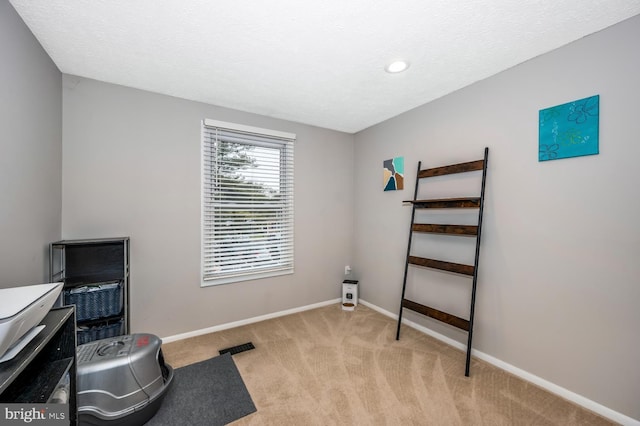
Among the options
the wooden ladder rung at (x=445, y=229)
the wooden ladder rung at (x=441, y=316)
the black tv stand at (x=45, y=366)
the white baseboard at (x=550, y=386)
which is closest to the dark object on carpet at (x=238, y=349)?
the black tv stand at (x=45, y=366)

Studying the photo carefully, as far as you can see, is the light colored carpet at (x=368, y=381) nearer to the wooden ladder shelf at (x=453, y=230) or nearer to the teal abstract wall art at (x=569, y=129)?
the wooden ladder shelf at (x=453, y=230)

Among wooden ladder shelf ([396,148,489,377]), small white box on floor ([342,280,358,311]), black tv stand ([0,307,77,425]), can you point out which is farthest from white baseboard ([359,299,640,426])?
black tv stand ([0,307,77,425])

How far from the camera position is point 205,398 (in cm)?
181

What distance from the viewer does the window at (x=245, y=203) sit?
2771mm

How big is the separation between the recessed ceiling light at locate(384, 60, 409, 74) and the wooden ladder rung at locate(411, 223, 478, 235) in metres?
1.40

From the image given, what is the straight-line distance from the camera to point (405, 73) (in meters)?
2.16

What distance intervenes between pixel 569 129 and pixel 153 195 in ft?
11.1

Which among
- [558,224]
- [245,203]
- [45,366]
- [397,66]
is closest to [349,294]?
[245,203]

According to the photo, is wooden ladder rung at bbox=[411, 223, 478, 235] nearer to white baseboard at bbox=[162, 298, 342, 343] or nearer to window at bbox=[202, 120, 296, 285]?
window at bbox=[202, 120, 296, 285]

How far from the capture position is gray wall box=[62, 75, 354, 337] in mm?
2223

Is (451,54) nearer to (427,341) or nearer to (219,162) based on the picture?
(219,162)

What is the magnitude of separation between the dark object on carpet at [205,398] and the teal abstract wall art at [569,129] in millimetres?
2729

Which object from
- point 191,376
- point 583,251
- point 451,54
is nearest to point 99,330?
point 191,376

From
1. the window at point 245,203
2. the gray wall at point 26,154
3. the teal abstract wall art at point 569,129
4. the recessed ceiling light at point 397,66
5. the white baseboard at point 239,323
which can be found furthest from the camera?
the window at point 245,203
